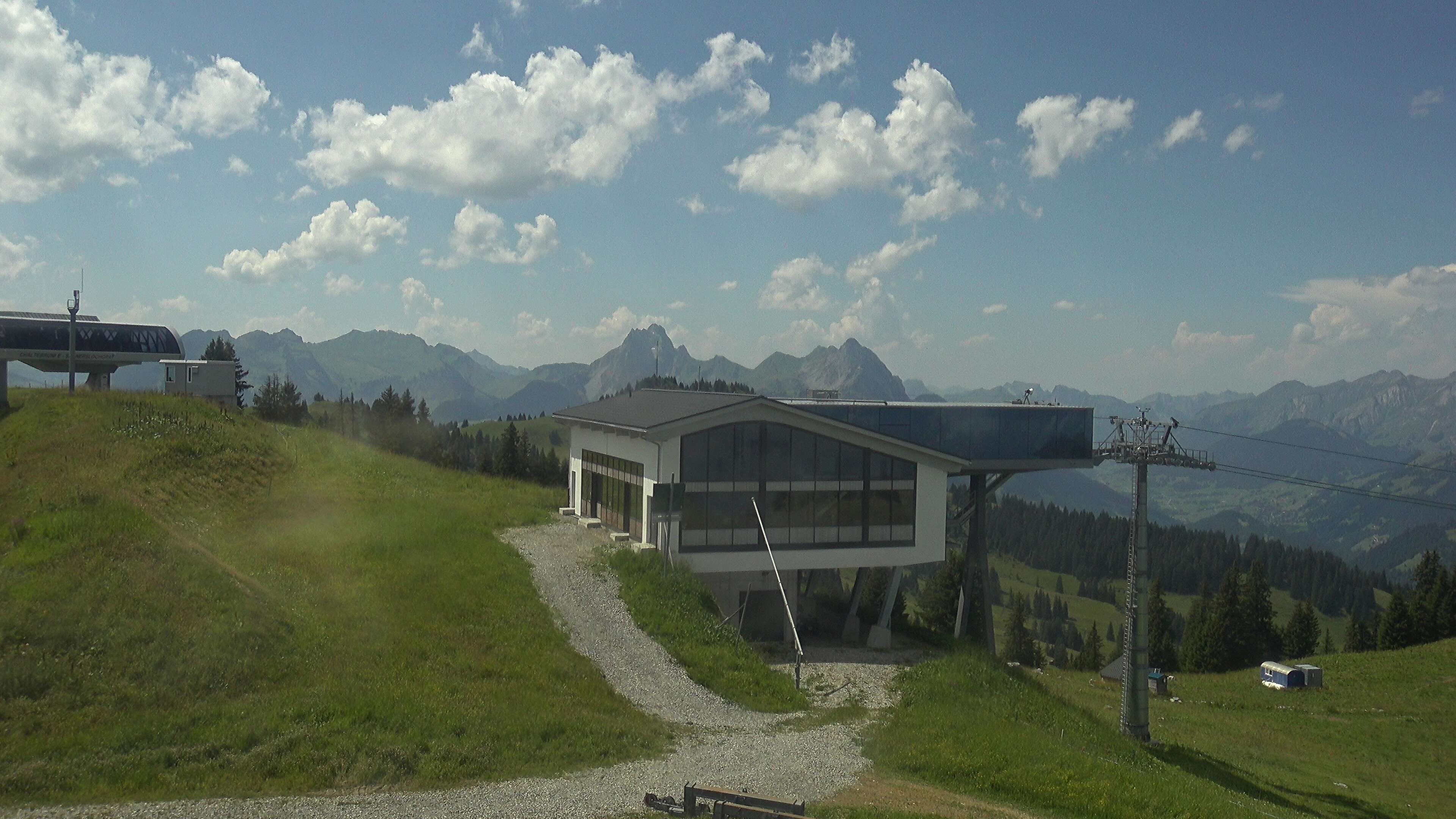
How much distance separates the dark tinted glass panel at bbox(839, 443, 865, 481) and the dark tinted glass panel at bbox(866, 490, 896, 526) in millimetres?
938

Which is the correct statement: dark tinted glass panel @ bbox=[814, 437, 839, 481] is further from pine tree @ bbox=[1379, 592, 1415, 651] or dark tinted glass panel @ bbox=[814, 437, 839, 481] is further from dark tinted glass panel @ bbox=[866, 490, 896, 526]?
pine tree @ bbox=[1379, 592, 1415, 651]

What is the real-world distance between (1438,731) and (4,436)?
65842 mm

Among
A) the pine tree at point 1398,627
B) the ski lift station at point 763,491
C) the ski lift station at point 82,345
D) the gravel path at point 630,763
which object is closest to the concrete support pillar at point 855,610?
the ski lift station at point 763,491

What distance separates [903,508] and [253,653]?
23.8 metres

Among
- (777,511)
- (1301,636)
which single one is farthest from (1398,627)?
(777,511)

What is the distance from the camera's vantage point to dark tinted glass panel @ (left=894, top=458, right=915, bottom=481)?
35094 millimetres

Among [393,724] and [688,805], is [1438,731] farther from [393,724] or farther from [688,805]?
[393,724]

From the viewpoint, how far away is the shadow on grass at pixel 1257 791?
2844cm

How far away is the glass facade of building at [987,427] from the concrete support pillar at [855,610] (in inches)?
267

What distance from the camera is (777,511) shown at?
33.3 metres

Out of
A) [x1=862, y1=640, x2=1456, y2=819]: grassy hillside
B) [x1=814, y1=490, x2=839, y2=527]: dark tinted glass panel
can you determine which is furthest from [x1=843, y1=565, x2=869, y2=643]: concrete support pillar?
[x1=862, y1=640, x2=1456, y2=819]: grassy hillside

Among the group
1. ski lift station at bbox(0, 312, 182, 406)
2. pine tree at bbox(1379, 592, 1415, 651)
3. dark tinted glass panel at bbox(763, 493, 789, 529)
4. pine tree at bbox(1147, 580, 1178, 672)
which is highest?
ski lift station at bbox(0, 312, 182, 406)

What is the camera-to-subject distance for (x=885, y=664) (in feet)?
93.6

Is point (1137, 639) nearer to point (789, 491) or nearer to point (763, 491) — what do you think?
point (789, 491)
